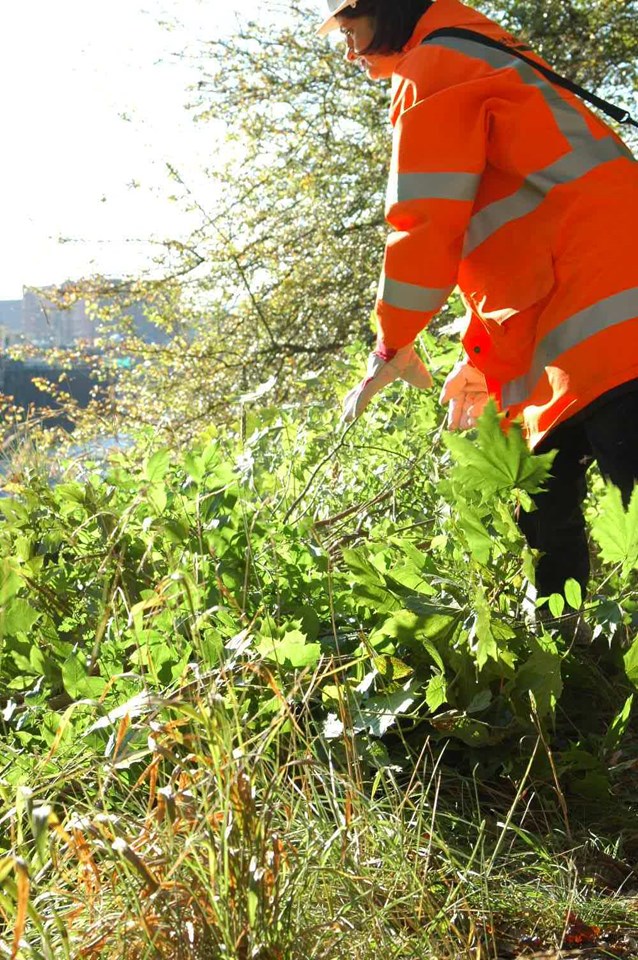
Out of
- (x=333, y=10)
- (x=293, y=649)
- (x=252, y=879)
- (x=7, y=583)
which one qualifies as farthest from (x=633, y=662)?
(x=333, y=10)

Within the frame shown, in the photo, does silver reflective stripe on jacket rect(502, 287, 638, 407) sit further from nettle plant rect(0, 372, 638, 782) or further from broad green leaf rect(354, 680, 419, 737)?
broad green leaf rect(354, 680, 419, 737)

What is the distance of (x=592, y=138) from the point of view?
2227 mm

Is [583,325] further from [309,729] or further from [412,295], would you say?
[309,729]

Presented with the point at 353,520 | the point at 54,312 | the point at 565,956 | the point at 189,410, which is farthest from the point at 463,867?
the point at 54,312

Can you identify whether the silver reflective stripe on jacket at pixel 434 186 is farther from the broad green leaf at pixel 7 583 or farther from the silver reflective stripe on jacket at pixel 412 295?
the broad green leaf at pixel 7 583

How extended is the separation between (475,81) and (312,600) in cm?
112

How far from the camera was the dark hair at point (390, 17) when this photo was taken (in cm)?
241

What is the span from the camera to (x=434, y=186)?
219 centimetres

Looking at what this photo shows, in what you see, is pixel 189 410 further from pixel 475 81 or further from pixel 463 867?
pixel 463 867

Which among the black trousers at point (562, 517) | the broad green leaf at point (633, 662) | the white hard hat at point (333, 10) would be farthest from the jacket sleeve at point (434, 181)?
the broad green leaf at point (633, 662)

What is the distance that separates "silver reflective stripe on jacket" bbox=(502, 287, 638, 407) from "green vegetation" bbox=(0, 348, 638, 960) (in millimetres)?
442

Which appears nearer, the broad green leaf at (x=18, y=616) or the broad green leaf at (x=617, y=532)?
the broad green leaf at (x=617, y=532)

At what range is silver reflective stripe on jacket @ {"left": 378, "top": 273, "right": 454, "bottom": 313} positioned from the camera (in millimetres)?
2264

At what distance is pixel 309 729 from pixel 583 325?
949 mm
